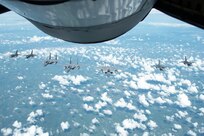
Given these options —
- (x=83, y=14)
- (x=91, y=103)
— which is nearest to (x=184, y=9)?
(x=83, y=14)

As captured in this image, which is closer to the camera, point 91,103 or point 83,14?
point 83,14

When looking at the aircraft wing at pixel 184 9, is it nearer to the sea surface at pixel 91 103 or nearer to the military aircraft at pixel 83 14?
the military aircraft at pixel 83 14

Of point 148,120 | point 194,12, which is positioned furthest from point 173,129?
point 194,12

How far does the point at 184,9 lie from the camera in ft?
12.9

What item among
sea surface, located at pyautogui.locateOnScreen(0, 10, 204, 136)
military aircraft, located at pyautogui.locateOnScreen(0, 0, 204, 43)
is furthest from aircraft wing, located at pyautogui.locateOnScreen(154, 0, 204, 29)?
sea surface, located at pyautogui.locateOnScreen(0, 10, 204, 136)

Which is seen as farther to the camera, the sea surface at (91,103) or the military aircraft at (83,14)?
the sea surface at (91,103)

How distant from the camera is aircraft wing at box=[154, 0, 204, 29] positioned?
3.87m

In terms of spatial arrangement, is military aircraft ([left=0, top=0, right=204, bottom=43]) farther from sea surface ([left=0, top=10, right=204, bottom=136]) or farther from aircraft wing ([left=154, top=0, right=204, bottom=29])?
sea surface ([left=0, top=10, right=204, bottom=136])

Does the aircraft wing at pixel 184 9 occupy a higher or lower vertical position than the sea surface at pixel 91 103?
higher

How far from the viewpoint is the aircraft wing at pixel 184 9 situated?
3873mm

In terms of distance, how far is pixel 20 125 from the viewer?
5074 inches

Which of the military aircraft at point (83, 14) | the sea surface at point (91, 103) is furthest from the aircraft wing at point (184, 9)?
the sea surface at point (91, 103)

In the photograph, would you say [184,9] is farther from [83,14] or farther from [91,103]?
[91,103]

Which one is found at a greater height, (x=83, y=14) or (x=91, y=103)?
(x=83, y=14)
